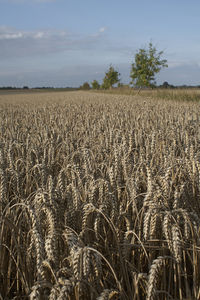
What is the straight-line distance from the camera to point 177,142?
3.71 metres

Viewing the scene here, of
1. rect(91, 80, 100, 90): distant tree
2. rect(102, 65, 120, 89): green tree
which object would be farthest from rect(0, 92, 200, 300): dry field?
rect(91, 80, 100, 90): distant tree

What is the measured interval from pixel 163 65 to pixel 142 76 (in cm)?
245

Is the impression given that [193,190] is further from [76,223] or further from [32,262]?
[32,262]

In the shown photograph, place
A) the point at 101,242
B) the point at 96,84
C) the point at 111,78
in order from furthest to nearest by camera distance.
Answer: the point at 96,84 < the point at 111,78 < the point at 101,242

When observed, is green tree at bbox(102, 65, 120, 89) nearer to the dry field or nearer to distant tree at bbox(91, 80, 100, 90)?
distant tree at bbox(91, 80, 100, 90)

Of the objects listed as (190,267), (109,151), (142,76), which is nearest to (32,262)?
(190,267)

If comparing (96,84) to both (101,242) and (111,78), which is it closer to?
(111,78)

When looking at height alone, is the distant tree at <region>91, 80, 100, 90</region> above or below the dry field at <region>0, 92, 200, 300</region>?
above

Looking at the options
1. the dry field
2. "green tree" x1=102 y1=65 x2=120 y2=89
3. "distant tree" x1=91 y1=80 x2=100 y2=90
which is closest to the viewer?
the dry field

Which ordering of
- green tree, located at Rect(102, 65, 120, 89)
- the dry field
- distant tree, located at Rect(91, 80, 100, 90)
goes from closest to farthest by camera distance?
the dry field → green tree, located at Rect(102, 65, 120, 89) → distant tree, located at Rect(91, 80, 100, 90)

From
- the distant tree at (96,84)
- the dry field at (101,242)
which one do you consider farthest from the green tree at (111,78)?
the dry field at (101,242)

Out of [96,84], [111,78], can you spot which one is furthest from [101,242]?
[96,84]

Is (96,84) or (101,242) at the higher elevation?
(96,84)

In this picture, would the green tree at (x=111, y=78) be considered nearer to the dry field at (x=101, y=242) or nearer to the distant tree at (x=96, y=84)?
the distant tree at (x=96, y=84)
